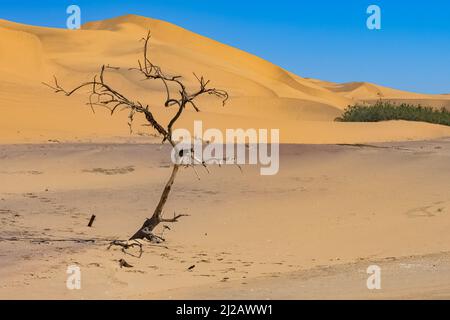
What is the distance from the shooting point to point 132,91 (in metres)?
40.4

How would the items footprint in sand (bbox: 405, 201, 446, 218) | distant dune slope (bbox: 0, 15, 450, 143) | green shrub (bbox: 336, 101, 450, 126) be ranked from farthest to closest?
1. green shrub (bbox: 336, 101, 450, 126)
2. distant dune slope (bbox: 0, 15, 450, 143)
3. footprint in sand (bbox: 405, 201, 446, 218)

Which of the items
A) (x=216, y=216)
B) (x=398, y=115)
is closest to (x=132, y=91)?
(x=398, y=115)

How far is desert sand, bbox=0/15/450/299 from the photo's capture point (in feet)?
21.7

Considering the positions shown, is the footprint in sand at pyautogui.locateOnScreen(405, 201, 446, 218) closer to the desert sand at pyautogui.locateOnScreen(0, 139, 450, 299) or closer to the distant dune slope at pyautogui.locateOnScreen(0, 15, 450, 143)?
the desert sand at pyautogui.locateOnScreen(0, 139, 450, 299)

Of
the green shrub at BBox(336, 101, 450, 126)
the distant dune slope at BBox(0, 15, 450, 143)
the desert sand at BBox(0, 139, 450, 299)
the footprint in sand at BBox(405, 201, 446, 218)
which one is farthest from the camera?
the green shrub at BBox(336, 101, 450, 126)

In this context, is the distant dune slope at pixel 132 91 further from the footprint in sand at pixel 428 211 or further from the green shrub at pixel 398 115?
the footprint in sand at pixel 428 211

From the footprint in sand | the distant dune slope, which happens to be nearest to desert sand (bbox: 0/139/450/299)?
the footprint in sand

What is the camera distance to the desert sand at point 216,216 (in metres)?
6.61

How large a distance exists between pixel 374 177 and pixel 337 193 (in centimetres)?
155

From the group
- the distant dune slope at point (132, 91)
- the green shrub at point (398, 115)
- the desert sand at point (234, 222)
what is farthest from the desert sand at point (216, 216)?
the green shrub at point (398, 115)

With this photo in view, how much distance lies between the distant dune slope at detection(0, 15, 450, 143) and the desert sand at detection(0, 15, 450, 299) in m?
0.23
